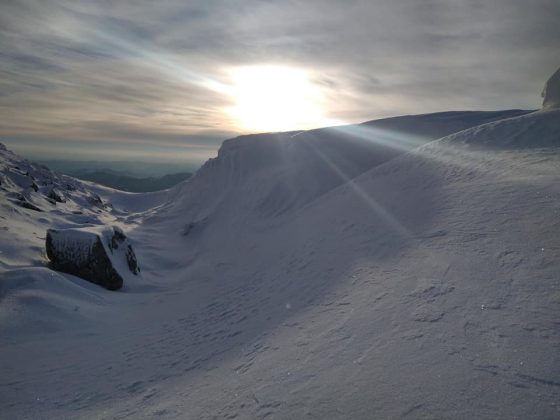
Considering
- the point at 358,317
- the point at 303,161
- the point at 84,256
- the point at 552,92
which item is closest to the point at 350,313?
the point at 358,317

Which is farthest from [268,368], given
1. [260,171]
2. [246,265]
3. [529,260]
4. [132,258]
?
[260,171]

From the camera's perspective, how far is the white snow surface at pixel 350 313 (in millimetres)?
2998

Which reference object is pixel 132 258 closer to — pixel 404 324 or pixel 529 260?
pixel 404 324

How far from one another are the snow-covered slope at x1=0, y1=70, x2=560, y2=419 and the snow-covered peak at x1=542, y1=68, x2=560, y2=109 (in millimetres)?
2644

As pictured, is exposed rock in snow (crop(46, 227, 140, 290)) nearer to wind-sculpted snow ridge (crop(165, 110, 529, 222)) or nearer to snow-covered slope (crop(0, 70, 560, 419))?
snow-covered slope (crop(0, 70, 560, 419))

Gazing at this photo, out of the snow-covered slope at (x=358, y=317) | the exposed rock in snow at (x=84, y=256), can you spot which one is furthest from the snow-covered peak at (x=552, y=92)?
the exposed rock in snow at (x=84, y=256)

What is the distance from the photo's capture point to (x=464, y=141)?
10.7 m

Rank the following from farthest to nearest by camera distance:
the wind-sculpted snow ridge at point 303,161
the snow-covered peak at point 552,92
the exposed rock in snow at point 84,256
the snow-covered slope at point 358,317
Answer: the wind-sculpted snow ridge at point 303,161 < the snow-covered peak at point 552,92 < the exposed rock in snow at point 84,256 < the snow-covered slope at point 358,317

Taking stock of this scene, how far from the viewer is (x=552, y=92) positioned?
1187cm

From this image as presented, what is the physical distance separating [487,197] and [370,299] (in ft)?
10.5

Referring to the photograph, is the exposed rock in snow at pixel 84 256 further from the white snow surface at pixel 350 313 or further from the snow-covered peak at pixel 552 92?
the snow-covered peak at pixel 552 92

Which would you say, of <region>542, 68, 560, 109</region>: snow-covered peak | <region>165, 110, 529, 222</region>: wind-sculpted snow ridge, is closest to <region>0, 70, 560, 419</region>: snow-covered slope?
<region>542, 68, 560, 109</region>: snow-covered peak

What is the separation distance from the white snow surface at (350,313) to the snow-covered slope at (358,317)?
0.08ft

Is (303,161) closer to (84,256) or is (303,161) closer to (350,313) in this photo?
(84,256)
